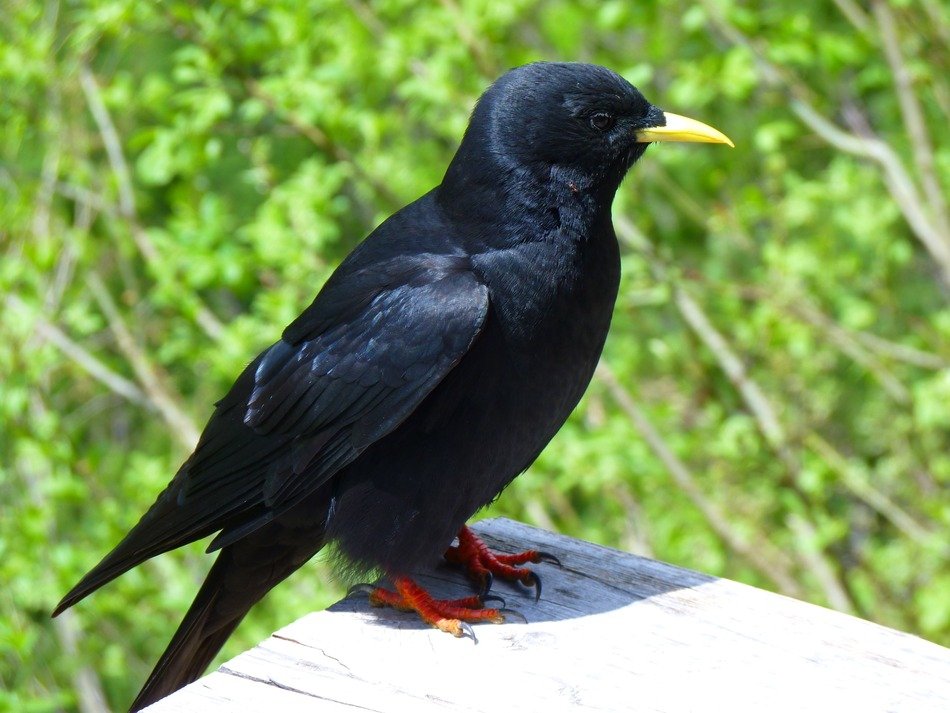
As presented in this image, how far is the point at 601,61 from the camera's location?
533 cm

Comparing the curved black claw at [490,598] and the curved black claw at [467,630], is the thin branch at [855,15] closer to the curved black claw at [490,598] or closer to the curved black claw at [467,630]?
the curved black claw at [490,598]

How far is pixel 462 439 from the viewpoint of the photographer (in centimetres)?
293

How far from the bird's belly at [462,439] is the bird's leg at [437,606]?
0.06 m

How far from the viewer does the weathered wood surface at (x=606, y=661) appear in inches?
94.6

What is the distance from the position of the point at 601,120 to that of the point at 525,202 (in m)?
0.32

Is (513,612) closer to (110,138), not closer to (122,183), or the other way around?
(122,183)

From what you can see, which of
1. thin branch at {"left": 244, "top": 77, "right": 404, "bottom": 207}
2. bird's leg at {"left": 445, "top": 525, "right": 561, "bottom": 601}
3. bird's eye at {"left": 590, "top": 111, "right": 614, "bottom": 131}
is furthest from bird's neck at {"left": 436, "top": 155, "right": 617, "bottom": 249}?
thin branch at {"left": 244, "top": 77, "right": 404, "bottom": 207}

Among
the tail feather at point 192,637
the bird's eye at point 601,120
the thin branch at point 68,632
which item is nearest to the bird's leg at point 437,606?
the tail feather at point 192,637

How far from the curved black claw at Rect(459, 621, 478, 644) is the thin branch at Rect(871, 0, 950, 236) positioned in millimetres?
3175

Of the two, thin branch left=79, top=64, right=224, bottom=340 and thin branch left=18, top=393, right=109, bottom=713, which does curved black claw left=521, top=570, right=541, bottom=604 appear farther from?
thin branch left=18, top=393, right=109, bottom=713

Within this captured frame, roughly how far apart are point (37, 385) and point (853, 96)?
4.11 metres

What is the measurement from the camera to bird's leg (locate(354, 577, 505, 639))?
9.12ft

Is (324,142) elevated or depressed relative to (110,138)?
depressed

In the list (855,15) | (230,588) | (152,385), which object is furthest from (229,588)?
(855,15)
